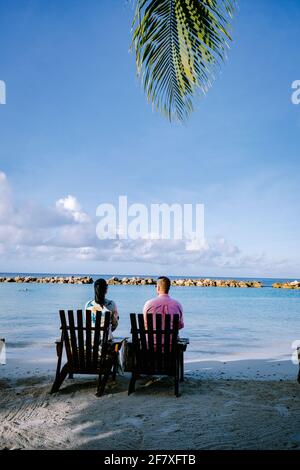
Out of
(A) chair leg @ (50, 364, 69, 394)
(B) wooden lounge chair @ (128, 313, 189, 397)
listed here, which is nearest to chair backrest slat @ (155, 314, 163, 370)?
(B) wooden lounge chair @ (128, 313, 189, 397)

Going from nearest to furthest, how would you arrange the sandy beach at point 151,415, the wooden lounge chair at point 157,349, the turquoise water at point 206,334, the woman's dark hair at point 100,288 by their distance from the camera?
the sandy beach at point 151,415 < the wooden lounge chair at point 157,349 < the woman's dark hair at point 100,288 < the turquoise water at point 206,334

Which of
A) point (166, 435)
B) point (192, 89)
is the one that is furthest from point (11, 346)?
point (192, 89)

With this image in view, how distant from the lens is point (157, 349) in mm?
5160

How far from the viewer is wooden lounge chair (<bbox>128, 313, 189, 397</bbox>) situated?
5102 mm

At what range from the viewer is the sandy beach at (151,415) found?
3.54 meters

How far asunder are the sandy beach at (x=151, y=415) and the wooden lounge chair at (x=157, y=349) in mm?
319

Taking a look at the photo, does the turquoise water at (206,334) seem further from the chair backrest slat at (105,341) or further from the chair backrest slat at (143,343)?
the chair backrest slat at (143,343)

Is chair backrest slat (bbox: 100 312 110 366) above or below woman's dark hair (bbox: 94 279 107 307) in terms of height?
below

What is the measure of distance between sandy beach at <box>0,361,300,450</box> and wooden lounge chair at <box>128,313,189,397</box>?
32 cm

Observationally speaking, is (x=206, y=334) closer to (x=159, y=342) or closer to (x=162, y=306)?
(x=162, y=306)

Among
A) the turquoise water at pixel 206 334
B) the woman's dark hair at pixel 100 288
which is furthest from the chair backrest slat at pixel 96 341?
the turquoise water at pixel 206 334

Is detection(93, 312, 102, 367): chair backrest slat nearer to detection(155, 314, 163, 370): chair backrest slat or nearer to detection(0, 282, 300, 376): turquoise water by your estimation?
detection(155, 314, 163, 370): chair backrest slat

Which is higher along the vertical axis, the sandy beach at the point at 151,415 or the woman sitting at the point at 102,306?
the woman sitting at the point at 102,306
